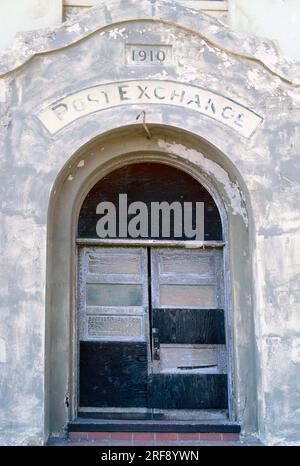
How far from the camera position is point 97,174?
749 cm

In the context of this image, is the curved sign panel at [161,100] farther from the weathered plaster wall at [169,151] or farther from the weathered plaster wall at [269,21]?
the weathered plaster wall at [269,21]

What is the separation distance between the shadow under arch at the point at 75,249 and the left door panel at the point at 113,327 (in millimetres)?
148

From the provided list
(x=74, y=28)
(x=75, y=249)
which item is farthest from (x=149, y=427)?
(x=74, y=28)

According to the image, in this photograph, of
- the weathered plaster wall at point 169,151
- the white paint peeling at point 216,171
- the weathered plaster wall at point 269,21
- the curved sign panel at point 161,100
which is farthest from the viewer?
the weathered plaster wall at point 269,21

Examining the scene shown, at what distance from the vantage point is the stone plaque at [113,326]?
23.7 feet

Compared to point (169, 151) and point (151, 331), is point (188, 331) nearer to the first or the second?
point (151, 331)

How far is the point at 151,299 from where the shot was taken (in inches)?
288

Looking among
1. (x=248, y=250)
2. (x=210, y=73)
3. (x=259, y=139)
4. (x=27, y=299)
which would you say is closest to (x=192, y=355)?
(x=248, y=250)

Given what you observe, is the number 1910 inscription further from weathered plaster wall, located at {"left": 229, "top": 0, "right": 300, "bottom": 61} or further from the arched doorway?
the arched doorway

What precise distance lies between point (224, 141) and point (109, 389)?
Answer: 2735mm

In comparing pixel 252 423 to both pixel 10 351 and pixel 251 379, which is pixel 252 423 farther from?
pixel 10 351

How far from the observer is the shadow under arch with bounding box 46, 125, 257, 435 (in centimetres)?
694

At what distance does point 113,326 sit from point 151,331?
390 millimetres

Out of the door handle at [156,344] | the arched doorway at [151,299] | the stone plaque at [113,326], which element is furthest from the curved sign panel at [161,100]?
the door handle at [156,344]
